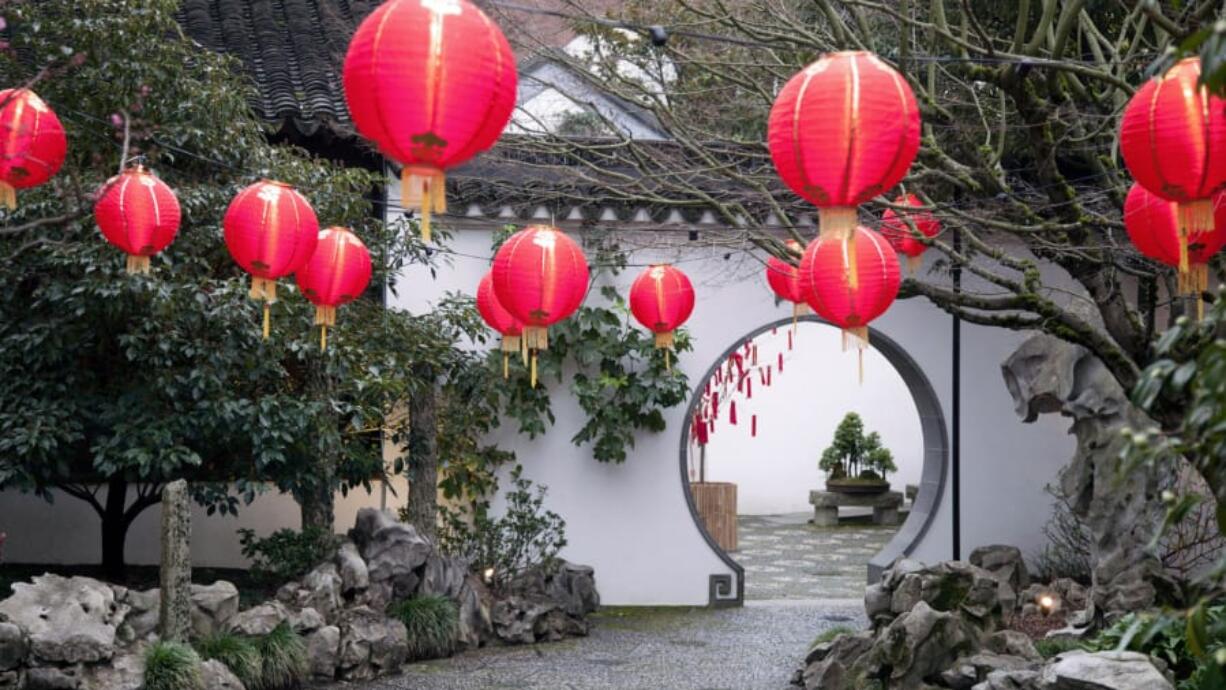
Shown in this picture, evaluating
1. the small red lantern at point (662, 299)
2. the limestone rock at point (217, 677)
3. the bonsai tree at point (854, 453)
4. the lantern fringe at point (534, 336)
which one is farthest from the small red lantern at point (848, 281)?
the bonsai tree at point (854, 453)

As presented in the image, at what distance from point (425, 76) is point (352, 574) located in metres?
5.90

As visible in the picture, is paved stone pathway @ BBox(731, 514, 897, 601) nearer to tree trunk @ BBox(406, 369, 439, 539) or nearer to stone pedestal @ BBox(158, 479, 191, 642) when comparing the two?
tree trunk @ BBox(406, 369, 439, 539)

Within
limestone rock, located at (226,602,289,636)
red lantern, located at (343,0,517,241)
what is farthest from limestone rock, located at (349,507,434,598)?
red lantern, located at (343,0,517,241)

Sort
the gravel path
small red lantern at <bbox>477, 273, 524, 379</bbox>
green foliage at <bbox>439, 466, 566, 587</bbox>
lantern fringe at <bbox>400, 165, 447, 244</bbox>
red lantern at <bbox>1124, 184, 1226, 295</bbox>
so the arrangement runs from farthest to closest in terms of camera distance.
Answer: green foliage at <bbox>439, 466, 566, 587</bbox>
the gravel path
small red lantern at <bbox>477, 273, 524, 379</bbox>
red lantern at <bbox>1124, 184, 1226, 295</bbox>
lantern fringe at <bbox>400, 165, 447, 244</bbox>

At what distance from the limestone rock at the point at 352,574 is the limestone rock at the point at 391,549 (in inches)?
6.5

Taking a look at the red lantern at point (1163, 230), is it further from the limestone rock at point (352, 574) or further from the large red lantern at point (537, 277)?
the limestone rock at point (352, 574)

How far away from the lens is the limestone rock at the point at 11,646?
7098mm

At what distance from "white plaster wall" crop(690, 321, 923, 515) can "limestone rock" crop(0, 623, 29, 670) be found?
14556mm

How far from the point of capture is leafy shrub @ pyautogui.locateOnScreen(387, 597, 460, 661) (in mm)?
9531

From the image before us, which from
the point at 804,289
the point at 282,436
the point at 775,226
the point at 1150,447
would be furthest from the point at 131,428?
the point at 1150,447

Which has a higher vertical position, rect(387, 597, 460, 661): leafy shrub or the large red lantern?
the large red lantern

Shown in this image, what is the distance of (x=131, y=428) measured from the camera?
331 inches

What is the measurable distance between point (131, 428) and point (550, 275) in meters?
3.40

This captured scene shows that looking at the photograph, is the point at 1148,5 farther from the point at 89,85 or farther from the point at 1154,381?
the point at 89,85
